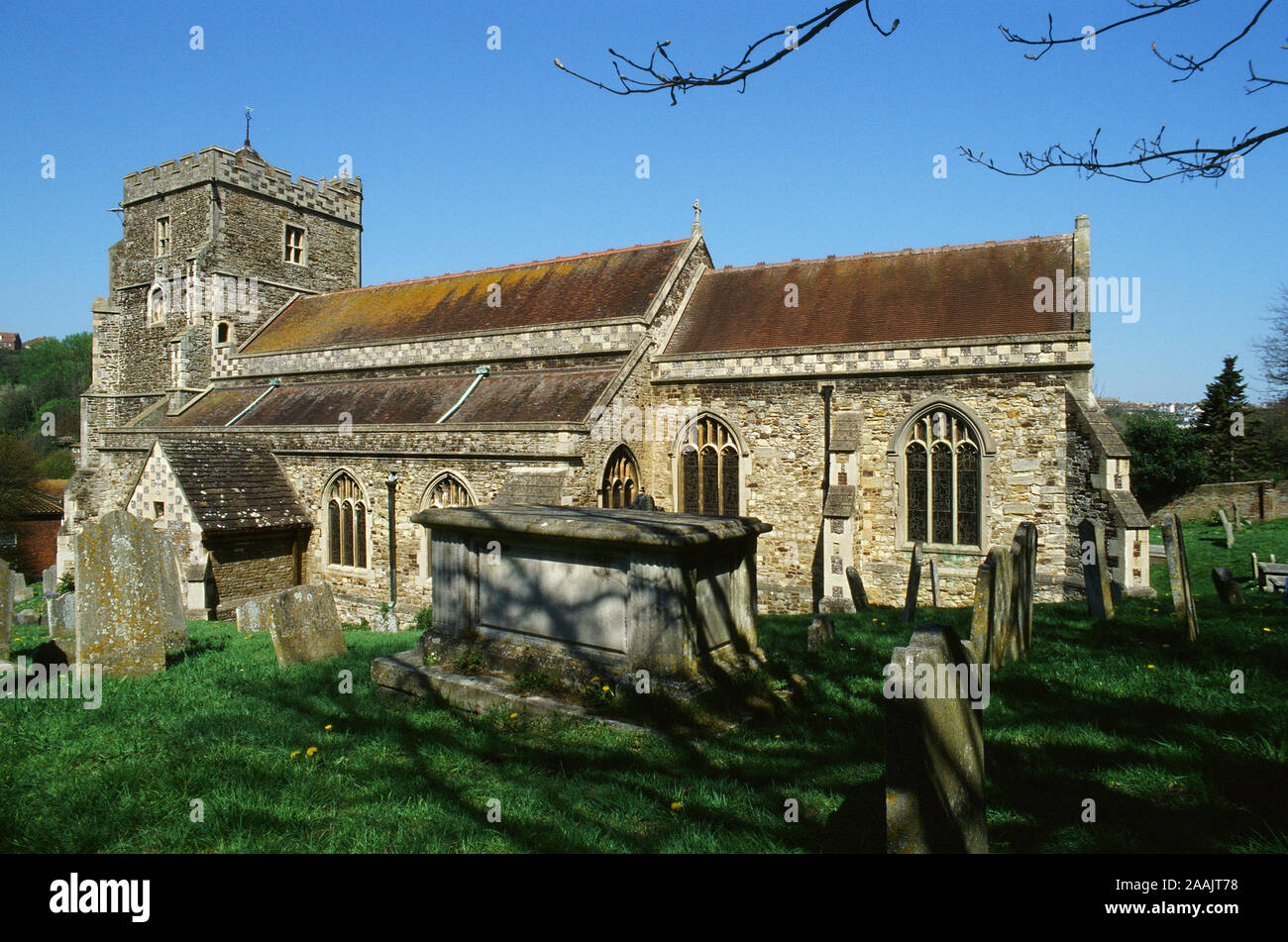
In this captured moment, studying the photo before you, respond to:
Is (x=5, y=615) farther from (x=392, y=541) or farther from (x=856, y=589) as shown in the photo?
(x=856, y=589)

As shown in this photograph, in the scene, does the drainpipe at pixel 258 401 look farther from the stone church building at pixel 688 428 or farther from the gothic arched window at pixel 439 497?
the gothic arched window at pixel 439 497

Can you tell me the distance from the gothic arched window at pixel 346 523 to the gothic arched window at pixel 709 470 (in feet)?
23.5

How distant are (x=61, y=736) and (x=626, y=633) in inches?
154

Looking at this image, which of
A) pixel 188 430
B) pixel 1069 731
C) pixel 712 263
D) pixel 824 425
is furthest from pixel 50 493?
pixel 1069 731

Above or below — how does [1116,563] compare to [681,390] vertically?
below

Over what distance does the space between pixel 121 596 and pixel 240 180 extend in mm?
21296

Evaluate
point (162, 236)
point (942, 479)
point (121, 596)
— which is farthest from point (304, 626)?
point (162, 236)

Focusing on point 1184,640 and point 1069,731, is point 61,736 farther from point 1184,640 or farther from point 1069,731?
point 1184,640

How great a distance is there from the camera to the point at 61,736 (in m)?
4.87

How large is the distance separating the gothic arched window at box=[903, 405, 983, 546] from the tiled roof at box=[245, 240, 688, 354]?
6575 mm

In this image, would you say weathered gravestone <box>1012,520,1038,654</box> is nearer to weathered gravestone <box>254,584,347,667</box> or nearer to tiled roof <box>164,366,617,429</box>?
weathered gravestone <box>254,584,347,667</box>

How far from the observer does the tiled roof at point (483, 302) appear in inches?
682

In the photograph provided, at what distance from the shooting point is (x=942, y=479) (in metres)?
13.6

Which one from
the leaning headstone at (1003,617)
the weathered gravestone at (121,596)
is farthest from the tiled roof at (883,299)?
the weathered gravestone at (121,596)
